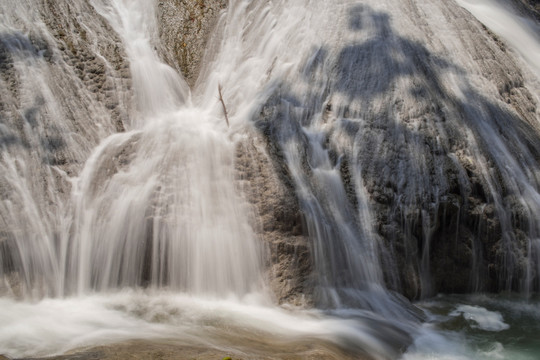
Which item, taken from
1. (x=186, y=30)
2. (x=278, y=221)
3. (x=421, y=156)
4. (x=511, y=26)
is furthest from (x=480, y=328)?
(x=186, y=30)

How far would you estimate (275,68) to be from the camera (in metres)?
7.57

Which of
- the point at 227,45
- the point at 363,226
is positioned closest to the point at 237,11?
the point at 227,45

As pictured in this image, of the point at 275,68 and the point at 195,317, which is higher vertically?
the point at 275,68

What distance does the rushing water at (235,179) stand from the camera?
5.45 meters

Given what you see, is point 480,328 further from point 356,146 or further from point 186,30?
point 186,30

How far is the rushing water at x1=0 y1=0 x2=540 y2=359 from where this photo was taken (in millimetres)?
5453

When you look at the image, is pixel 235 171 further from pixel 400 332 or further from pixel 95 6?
pixel 95 6

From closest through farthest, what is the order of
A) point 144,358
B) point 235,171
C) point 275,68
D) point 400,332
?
point 144,358
point 400,332
point 235,171
point 275,68

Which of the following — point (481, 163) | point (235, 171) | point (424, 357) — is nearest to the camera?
point (424, 357)

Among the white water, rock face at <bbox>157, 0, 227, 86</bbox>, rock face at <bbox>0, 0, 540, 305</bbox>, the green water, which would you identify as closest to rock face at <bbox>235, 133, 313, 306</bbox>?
rock face at <bbox>0, 0, 540, 305</bbox>

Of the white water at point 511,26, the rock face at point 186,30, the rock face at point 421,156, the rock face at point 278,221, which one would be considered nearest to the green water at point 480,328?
the rock face at point 421,156

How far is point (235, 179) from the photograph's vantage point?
633 centimetres

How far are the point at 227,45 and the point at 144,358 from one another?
5013 mm

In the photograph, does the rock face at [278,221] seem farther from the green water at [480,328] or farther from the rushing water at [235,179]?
the green water at [480,328]
